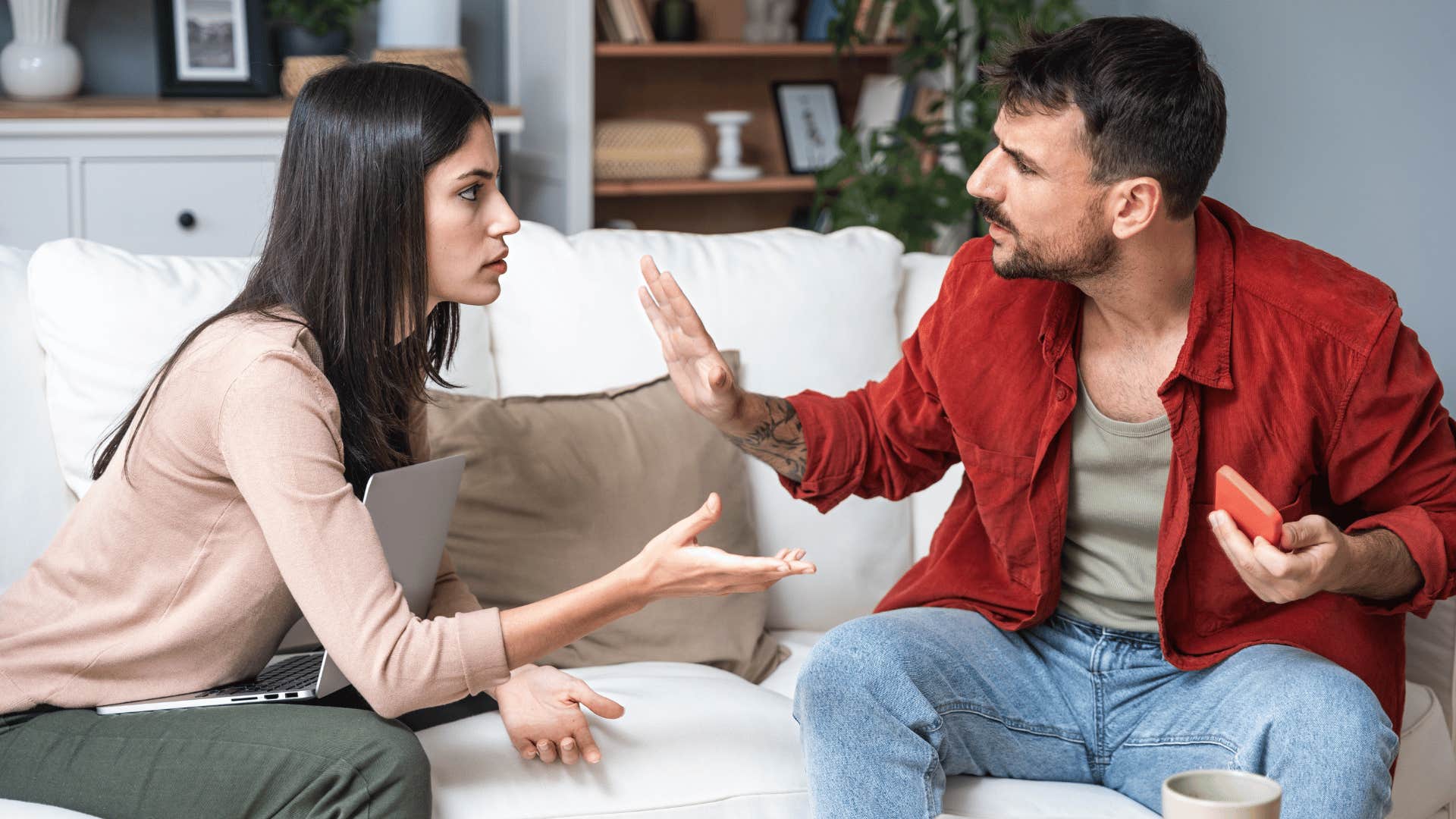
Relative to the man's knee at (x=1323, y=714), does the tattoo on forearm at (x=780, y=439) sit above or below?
above

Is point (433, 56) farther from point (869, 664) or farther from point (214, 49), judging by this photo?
point (869, 664)

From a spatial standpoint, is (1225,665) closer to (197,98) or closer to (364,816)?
(364,816)

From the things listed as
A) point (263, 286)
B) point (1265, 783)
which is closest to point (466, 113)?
point (263, 286)

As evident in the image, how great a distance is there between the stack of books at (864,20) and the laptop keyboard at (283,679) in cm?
256

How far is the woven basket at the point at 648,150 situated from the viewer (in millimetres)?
3600

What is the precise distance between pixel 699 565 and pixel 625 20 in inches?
105

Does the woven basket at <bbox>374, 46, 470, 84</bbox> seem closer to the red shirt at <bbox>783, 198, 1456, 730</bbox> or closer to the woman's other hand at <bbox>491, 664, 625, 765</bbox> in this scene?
the red shirt at <bbox>783, 198, 1456, 730</bbox>

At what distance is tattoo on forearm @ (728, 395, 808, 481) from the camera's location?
1560 mm

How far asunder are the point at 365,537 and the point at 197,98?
8.28 ft

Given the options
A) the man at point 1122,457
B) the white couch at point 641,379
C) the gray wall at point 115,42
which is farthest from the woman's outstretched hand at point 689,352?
the gray wall at point 115,42

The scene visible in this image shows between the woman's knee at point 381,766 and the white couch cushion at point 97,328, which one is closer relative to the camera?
the woman's knee at point 381,766

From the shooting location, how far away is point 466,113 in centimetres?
139

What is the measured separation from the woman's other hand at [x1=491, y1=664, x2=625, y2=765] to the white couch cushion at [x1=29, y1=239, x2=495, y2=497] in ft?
2.02

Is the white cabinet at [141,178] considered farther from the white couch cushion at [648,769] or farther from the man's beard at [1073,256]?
the man's beard at [1073,256]
